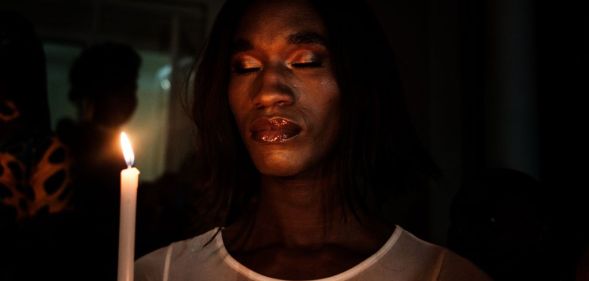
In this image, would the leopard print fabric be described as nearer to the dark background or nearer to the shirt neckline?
the shirt neckline

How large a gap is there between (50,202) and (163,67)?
2.04m

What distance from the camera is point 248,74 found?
1101mm

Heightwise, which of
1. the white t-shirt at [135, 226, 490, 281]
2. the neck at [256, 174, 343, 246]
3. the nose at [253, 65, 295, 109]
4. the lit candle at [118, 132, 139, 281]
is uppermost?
the nose at [253, 65, 295, 109]

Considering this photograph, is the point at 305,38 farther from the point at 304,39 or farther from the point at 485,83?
the point at 485,83

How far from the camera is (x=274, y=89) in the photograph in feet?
3.34

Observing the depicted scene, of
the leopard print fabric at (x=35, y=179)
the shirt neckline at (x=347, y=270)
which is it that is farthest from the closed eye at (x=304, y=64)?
the leopard print fabric at (x=35, y=179)

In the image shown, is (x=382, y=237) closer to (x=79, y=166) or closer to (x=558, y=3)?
(x=558, y=3)

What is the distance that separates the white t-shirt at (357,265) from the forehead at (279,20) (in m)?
0.39

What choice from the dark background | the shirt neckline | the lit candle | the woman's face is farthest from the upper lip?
the dark background

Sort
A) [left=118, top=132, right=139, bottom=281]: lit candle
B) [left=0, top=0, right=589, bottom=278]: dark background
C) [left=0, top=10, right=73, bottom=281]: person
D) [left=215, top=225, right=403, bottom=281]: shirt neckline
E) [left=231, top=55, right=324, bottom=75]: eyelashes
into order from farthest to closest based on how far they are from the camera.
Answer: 1. [left=0, top=0, right=589, bottom=278]: dark background
2. [left=0, top=10, right=73, bottom=281]: person
3. [left=231, top=55, right=324, bottom=75]: eyelashes
4. [left=215, top=225, right=403, bottom=281]: shirt neckline
5. [left=118, top=132, right=139, bottom=281]: lit candle

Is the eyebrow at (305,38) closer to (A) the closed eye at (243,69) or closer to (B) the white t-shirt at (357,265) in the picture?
(A) the closed eye at (243,69)

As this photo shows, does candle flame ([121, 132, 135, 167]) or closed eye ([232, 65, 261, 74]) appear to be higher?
closed eye ([232, 65, 261, 74])

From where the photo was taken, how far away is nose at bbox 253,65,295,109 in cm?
101

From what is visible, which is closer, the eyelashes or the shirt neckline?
the shirt neckline
